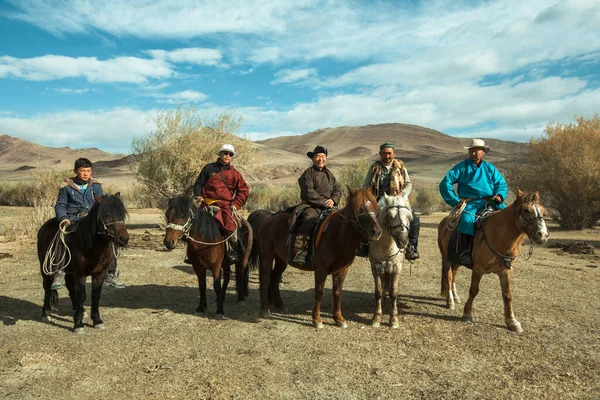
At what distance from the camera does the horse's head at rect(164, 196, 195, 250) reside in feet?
18.9

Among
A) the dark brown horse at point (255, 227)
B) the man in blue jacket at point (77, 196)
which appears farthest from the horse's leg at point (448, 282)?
the man in blue jacket at point (77, 196)

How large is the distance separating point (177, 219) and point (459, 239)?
4.01 meters

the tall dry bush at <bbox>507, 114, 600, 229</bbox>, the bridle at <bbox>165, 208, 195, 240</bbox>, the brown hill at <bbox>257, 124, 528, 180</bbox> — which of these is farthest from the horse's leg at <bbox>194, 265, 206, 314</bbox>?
the brown hill at <bbox>257, 124, 528, 180</bbox>

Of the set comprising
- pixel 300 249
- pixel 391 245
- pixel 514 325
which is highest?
pixel 391 245

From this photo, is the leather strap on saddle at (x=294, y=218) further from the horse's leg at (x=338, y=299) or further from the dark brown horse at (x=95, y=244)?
the dark brown horse at (x=95, y=244)

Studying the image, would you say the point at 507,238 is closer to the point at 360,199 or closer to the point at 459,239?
the point at 459,239

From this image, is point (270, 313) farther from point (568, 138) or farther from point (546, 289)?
point (568, 138)

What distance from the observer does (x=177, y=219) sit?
584 cm

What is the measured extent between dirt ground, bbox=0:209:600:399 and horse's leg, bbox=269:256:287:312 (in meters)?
0.20

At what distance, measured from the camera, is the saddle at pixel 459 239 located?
5996mm

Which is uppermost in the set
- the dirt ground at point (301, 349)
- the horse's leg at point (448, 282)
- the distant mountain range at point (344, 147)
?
the distant mountain range at point (344, 147)

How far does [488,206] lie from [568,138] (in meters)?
13.7

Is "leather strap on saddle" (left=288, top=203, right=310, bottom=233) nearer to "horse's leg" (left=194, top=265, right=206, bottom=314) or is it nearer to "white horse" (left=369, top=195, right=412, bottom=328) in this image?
"white horse" (left=369, top=195, right=412, bottom=328)

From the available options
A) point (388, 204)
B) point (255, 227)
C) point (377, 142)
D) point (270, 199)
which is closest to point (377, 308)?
Answer: point (388, 204)
